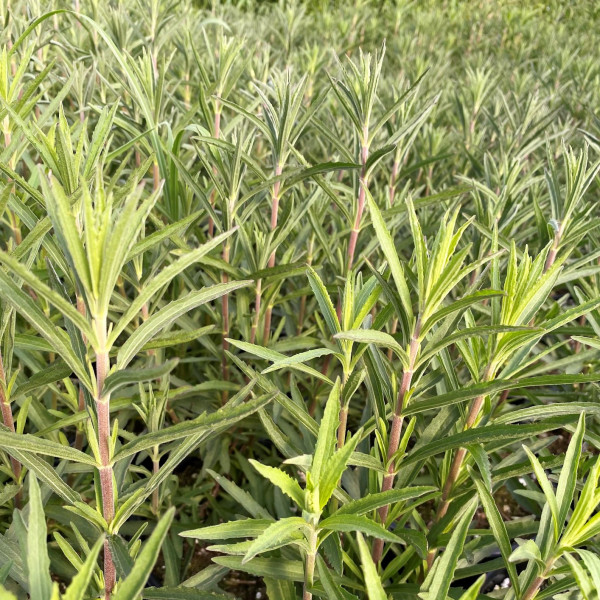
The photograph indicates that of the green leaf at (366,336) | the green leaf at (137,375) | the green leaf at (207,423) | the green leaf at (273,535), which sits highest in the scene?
the green leaf at (137,375)

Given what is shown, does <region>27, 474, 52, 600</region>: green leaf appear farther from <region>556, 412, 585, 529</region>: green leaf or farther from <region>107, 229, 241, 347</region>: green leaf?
<region>556, 412, 585, 529</region>: green leaf

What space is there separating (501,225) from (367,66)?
2.33ft

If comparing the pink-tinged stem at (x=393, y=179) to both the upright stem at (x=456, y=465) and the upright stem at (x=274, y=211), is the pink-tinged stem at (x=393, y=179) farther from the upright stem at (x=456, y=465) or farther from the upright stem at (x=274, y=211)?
the upright stem at (x=456, y=465)

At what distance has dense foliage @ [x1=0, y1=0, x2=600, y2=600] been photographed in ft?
3.17

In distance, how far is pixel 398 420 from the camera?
128cm

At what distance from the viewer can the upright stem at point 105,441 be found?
88 centimetres

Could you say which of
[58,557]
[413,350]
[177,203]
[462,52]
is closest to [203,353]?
[177,203]

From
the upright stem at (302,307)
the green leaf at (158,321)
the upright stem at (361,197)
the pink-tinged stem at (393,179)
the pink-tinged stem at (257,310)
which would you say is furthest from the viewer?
the pink-tinged stem at (393,179)

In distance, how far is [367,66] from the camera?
180 cm

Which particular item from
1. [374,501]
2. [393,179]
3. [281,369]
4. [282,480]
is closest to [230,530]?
[282,480]

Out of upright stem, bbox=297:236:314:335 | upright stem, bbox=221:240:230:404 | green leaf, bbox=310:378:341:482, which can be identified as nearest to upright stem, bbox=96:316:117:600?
green leaf, bbox=310:378:341:482

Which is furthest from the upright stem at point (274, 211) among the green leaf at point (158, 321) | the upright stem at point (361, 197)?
the green leaf at point (158, 321)

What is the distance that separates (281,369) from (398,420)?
2.45ft

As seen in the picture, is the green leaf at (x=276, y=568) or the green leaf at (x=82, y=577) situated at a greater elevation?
the green leaf at (x=82, y=577)
